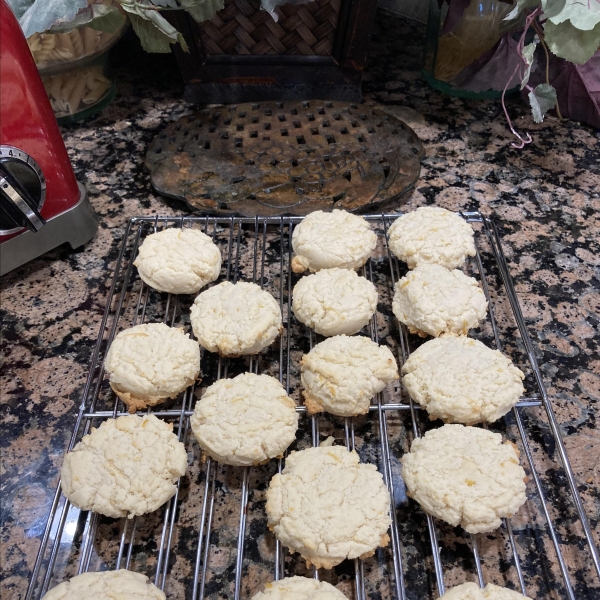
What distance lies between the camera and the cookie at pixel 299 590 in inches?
28.2

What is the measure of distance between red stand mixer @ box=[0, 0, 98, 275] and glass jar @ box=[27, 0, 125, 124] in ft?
1.06

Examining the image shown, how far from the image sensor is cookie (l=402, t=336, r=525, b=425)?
0.92 m

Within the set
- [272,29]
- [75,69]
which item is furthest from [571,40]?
[75,69]

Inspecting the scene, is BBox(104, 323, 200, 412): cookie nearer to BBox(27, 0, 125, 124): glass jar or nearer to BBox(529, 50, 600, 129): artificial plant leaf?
BBox(27, 0, 125, 124): glass jar

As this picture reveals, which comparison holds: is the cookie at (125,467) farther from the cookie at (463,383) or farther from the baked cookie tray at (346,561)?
the cookie at (463,383)

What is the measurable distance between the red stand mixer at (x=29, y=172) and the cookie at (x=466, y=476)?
35.2 inches

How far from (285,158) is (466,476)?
963 millimetres

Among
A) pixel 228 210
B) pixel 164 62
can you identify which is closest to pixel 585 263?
pixel 228 210

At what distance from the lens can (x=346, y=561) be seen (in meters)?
0.83

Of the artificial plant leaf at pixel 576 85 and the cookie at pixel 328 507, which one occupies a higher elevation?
the artificial plant leaf at pixel 576 85

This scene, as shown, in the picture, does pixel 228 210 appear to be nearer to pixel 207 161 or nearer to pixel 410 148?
pixel 207 161

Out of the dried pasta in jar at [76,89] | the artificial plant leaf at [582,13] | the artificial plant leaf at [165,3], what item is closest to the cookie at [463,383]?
the artificial plant leaf at [582,13]

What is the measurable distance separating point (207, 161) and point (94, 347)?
627mm

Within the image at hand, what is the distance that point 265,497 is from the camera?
2.89ft
